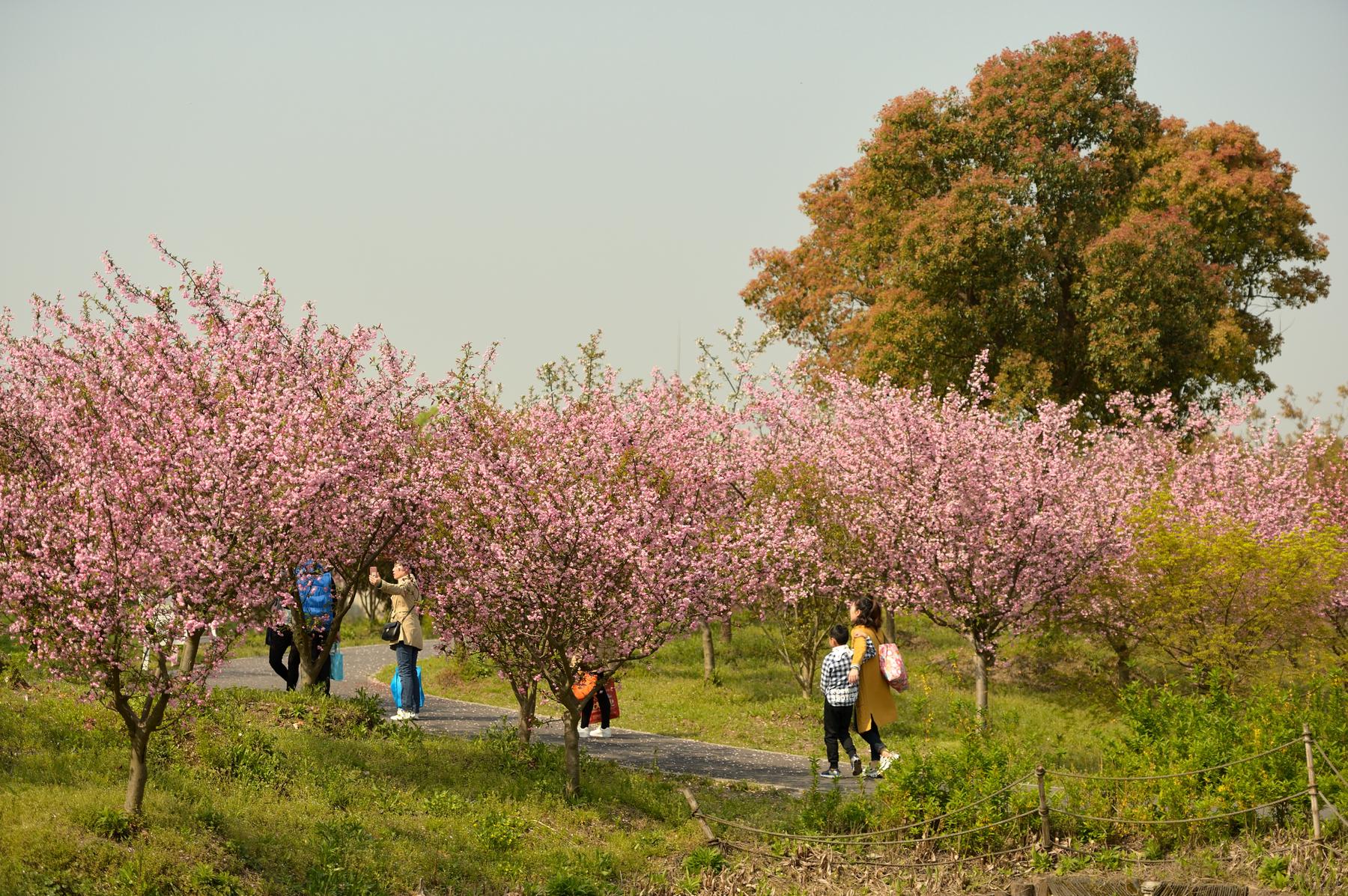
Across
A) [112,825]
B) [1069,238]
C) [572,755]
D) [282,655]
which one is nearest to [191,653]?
[112,825]

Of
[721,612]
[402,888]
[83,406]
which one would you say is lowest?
[402,888]

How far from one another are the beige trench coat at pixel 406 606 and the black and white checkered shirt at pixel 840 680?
5.20 m

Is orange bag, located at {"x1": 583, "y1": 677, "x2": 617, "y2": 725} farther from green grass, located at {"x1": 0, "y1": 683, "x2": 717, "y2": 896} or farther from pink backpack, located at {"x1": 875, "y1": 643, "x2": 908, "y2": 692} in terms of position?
pink backpack, located at {"x1": 875, "y1": 643, "x2": 908, "y2": 692}

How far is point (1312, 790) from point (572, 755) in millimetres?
7258

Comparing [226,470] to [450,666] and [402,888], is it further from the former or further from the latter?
[450,666]

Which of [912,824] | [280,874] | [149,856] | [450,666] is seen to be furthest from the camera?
[450,666]

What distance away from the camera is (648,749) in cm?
1672

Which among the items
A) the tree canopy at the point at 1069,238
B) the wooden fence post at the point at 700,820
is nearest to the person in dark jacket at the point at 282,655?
the wooden fence post at the point at 700,820

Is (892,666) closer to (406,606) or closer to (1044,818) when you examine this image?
(1044,818)

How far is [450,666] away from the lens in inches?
897

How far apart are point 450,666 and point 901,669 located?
11.3 meters

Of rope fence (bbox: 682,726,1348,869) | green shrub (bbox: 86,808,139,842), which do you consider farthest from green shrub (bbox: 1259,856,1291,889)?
green shrub (bbox: 86,808,139,842)

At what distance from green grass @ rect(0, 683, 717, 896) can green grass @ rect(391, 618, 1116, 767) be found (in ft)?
6.89

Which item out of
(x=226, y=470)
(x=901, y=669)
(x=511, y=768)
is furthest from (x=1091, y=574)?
(x=226, y=470)
